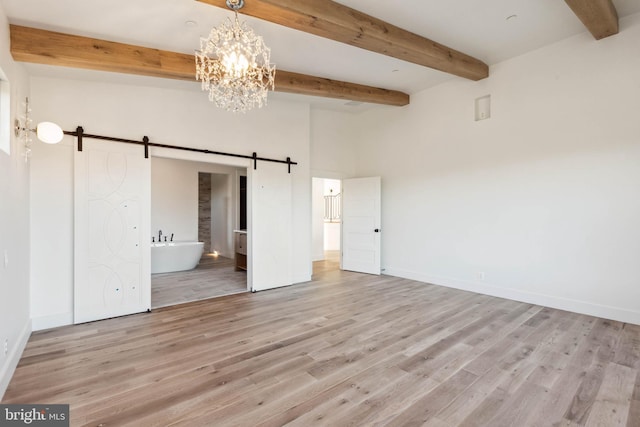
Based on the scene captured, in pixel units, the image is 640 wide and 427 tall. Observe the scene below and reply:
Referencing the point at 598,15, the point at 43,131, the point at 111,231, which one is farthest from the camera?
the point at 111,231

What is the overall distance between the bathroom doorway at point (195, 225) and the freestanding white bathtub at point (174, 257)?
0.02 m

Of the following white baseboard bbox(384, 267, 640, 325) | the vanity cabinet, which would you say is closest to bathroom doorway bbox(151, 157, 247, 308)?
the vanity cabinet

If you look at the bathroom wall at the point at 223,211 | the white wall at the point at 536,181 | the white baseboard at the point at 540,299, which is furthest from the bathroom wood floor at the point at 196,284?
the white baseboard at the point at 540,299

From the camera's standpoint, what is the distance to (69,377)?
→ 8.29ft

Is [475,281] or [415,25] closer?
[415,25]

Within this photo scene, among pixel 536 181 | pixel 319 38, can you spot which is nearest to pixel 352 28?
pixel 319 38

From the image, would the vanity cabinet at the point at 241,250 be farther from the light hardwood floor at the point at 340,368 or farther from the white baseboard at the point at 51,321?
the white baseboard at the point at 51,321

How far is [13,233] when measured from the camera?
2740 mm

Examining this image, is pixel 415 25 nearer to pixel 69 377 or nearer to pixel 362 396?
pixel 362 396

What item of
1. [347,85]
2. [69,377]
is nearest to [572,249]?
[347,85]

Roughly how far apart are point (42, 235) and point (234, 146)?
276 centimetres

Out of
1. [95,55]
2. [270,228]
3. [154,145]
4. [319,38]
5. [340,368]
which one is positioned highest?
[319,38]

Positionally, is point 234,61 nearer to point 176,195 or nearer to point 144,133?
point 144,133

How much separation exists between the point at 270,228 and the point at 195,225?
156 inches
